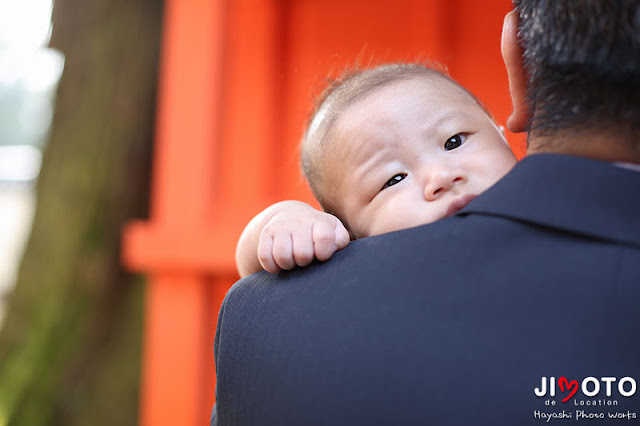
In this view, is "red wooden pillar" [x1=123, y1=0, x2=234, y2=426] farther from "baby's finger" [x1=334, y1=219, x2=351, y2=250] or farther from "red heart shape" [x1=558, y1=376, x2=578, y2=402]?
"red heart shape" [x1=558, y1=376, x2=578, y2=402]

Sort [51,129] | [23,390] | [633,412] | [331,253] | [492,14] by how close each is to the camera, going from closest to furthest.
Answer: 1. [633,412]
2. [331,253]
3. [492,14]
4. [23,390]
5. [51,129]

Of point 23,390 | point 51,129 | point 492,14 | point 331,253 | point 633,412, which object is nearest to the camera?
point 633,412

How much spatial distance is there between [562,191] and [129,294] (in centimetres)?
295

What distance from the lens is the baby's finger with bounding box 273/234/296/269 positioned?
954 mm

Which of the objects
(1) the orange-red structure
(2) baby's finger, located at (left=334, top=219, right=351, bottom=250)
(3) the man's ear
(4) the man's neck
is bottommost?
(2) baby's finger, located at (left=334, top=219, right=351, bottom=250)

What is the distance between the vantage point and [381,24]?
9.78ft

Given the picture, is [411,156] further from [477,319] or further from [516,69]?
[477,319]

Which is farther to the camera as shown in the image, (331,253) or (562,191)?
(331,253)

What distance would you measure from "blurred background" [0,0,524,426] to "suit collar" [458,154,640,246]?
1.72 m

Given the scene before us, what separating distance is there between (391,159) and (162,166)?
1.72m

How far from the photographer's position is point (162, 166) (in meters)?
2.75

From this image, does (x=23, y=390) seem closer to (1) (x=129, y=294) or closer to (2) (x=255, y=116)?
(1) (x=129, y=294)

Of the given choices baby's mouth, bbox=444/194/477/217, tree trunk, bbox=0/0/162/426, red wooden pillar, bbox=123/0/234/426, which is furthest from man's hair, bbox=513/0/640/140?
tree trunk, bbox=0/0/162/426

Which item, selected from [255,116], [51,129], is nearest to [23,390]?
[51,129]
